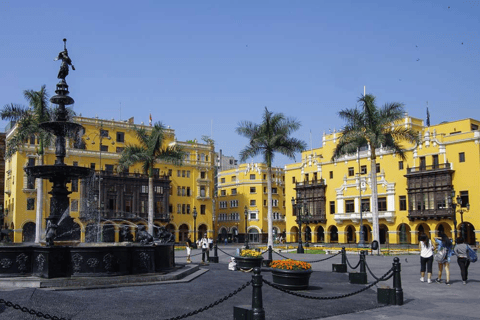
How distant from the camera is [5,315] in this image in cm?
956

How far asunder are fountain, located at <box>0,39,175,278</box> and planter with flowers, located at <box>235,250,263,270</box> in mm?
3614

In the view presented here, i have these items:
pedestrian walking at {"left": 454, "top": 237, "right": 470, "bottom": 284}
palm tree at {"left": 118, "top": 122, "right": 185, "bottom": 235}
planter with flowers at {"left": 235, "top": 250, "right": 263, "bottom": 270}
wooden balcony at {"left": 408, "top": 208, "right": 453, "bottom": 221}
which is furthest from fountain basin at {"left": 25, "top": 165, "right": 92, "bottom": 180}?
wooden balcony at {"left": 408, "top": 208, "right": 453, "bottom": 221}

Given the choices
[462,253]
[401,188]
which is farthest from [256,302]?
[401,188]

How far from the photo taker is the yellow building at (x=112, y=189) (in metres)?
59.5

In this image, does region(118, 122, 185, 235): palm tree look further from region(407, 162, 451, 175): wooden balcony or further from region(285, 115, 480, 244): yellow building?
region(407, 162, 451, 175): wooden balcony

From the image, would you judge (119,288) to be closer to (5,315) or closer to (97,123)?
(5,315)

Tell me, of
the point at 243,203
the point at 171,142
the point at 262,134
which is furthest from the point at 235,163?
the point at 262,134

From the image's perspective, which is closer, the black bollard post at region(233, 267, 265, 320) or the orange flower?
the black bollard post at region(233, 267, 265, 320)

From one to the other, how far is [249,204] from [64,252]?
2868 inches

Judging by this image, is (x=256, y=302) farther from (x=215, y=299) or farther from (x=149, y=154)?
(x=149, y=154)

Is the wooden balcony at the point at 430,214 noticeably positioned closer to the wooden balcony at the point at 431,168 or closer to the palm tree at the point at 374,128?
the wooden balcony at the point at 431,168

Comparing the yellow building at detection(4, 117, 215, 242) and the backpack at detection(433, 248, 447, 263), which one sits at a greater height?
the yellow building at detection(4, 117, 215, 242)

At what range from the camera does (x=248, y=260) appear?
822 inches

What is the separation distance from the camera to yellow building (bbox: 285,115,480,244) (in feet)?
175
